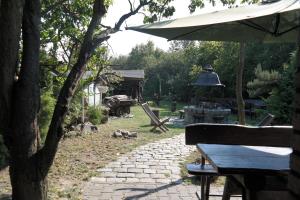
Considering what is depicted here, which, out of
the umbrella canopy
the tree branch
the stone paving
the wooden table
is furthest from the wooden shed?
the wooden table

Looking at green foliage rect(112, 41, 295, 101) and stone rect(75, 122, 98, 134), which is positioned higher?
green foliage rect(112, 41, 295, 101)

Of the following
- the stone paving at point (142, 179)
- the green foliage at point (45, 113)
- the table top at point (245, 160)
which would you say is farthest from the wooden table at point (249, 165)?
the green foliage at point (45, 113)

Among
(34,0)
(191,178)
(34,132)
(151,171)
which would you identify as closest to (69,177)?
(151,171)

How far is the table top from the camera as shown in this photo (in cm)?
309

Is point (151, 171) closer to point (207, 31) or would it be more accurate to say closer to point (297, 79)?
point (207, 31)

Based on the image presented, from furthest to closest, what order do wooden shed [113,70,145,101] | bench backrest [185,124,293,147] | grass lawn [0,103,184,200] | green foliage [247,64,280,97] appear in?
wooden shed [113,70,145,101] < green foliage [247,64,280,97] < grass lawn [0,103,184,200] < bench backrest [185,124,293,147]

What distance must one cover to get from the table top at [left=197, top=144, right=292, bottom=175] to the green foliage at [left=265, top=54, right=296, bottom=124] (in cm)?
1474

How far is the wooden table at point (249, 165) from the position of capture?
309 cm

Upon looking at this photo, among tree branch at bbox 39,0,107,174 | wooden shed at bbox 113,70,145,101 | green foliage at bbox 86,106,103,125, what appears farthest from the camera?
wooden shed at bbox 113,70,145,101

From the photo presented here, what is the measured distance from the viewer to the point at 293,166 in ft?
7.96

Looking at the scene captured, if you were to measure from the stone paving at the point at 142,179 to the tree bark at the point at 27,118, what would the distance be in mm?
1656

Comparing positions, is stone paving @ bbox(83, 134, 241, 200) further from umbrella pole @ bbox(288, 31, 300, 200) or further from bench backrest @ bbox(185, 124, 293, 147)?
umbrella pole @ bbox(288, 31, 300, 200)

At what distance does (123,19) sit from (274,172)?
367 centimetres

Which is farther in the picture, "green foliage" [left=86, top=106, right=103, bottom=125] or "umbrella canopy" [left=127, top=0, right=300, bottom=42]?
"green foliage" [left=86, top=106, right=103, bottom=125]
